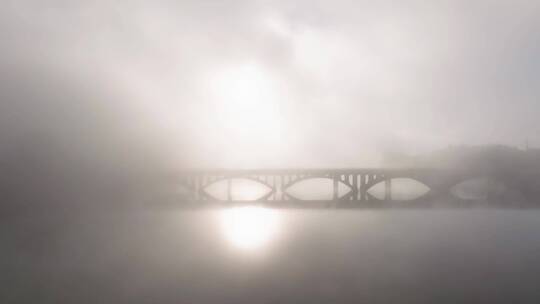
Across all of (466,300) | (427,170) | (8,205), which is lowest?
(466,300)

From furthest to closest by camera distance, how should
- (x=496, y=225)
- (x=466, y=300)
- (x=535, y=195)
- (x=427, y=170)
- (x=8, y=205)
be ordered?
1. (x=535, y=195)
2. (x=427, y=170)
3. (x=8, y=205)
4. (x=496, y=225)
5. (x=466, y=300)

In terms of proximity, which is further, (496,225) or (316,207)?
(316,207)

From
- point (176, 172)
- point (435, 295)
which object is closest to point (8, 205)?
point (176, 172)

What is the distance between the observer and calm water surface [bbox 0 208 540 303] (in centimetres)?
3372

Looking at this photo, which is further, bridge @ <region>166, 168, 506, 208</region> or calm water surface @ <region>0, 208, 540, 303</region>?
bridge @ <region>166, 168, 506, 208</region>

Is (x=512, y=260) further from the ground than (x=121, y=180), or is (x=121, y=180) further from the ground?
(x=121, y=180)

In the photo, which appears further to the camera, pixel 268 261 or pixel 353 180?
pixel 353 180

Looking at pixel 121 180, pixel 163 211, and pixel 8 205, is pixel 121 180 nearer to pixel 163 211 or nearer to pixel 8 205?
pixel 163 211

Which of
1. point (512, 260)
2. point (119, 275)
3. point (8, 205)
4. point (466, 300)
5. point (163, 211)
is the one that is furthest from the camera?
point (163, 211)

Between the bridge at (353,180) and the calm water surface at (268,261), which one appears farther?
the bridge at (353,180)

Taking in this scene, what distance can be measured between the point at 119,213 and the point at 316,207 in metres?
50.4

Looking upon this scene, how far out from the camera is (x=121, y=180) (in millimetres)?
115375

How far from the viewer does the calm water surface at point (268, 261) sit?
33.7m

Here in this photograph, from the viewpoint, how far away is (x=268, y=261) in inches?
1918
